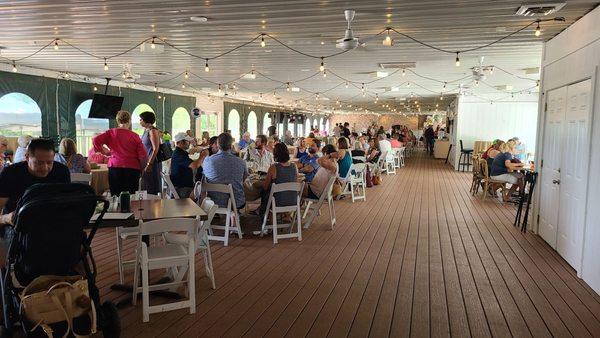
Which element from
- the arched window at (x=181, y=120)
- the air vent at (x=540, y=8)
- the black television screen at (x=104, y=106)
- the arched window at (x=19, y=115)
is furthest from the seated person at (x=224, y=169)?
the arched window at (x=181, y=120)

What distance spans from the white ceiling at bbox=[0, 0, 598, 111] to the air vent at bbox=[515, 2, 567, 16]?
111 millimetres

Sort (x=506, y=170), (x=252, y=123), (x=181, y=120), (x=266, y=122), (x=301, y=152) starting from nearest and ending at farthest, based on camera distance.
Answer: (x=301, y=152)
(x=506, y=170)
(x=181, y=120)
(x=252, y=123)
(x=266, y=122)

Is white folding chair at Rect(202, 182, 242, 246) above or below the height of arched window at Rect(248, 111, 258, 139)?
below

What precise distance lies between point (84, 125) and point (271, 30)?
8.88 m

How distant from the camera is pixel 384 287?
3.89m

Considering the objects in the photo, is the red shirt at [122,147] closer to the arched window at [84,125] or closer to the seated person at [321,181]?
the seated person at [321,181]

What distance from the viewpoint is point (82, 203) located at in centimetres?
252

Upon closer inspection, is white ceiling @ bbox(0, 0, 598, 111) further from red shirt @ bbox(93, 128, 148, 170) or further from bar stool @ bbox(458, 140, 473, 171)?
bar stool @ bbox(458, 140, 473, 171)

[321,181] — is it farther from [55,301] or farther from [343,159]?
[55,301]

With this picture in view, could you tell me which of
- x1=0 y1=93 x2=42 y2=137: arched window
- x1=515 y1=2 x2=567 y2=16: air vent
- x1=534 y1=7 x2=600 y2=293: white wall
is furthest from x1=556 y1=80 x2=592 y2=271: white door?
x1=0 y1=93 x2=42 y2=137: arched window

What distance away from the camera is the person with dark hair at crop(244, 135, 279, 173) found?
755cm

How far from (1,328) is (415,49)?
22.3ft

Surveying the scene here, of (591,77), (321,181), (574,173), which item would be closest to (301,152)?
(321,181)

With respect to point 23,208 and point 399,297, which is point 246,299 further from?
point 23,208
